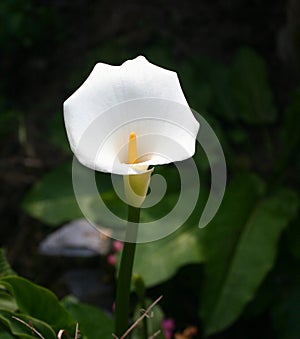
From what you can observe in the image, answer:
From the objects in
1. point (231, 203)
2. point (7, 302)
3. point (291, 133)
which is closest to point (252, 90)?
point (291, 133)

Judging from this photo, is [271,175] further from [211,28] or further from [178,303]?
[211,28]

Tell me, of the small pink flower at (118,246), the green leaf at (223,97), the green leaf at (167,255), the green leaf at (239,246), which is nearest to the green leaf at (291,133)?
the green leaf at (239,246)

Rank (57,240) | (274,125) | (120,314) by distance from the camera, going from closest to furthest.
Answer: (120,314), (57,240), (274,125)

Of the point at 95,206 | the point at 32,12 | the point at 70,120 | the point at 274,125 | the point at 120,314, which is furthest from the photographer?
the point at 32,12

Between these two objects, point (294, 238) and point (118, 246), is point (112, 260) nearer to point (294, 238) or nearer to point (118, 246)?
point (118, 246)

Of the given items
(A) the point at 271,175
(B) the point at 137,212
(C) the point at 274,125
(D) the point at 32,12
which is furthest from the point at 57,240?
(B) the point at 137,212

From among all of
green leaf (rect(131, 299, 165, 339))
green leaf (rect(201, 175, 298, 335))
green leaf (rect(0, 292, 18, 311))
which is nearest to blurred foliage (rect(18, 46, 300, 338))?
green leaf (rect(201, 175, 298, 335))
